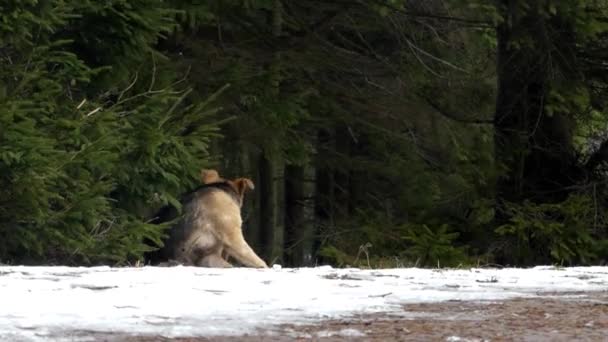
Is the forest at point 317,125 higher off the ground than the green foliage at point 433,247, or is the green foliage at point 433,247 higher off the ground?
the forest at point 317,125

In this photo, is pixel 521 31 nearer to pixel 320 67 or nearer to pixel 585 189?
pixel 585 189

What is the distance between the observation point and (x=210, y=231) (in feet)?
46.2

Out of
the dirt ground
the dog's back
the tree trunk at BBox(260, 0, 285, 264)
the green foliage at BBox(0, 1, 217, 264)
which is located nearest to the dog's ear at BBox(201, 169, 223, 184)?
the green foliage at BBox(0, 1, 217, 264)

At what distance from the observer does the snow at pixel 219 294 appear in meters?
5.49

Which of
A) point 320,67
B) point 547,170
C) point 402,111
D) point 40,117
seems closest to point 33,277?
point 40,117

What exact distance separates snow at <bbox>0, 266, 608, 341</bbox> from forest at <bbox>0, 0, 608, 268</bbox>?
4.83 metres

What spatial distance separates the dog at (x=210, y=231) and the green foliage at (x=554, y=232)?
4268mm

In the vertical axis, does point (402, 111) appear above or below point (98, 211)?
above

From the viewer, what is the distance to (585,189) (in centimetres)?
1792

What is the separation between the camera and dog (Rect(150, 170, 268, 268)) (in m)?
13.9

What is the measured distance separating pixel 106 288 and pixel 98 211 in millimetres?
6759

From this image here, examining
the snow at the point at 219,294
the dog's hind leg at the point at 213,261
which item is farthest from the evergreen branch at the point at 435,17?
the snow at the point at 219,294

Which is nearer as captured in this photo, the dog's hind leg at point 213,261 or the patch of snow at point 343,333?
the patch of snow at point 343,333

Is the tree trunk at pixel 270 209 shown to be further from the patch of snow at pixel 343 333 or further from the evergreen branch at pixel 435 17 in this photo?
the patch of snow at pixel 343 333
